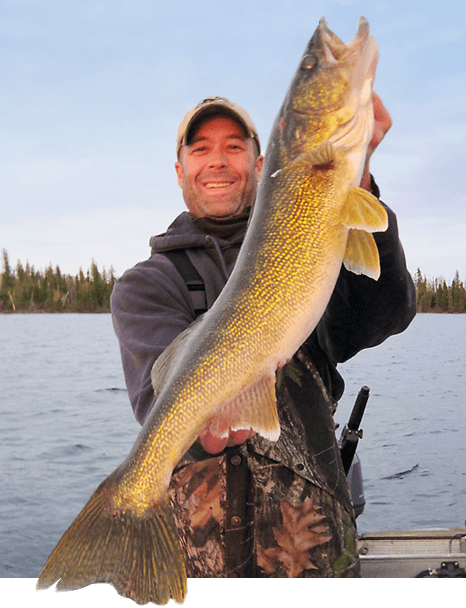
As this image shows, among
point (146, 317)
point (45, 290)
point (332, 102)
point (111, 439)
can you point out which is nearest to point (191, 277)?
point (146, 317)

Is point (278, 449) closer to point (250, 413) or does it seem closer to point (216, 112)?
point (250, 413)

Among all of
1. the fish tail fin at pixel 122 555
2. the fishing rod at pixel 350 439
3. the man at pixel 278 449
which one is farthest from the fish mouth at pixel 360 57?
the fishing rod at pixel 350 439

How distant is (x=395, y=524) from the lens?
26.8 ft

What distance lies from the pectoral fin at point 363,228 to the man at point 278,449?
0.21 metres

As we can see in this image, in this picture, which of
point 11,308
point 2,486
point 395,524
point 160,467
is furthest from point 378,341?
point 11,308

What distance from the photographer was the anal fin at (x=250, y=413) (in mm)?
2025

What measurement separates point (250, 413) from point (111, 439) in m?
12.2

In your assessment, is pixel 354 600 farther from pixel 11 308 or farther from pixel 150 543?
pixel 11 308

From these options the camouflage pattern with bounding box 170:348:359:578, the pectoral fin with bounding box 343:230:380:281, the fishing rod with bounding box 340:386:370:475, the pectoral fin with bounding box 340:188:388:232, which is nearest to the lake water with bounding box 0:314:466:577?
the fishing rod with bounding box 340:386:370:475

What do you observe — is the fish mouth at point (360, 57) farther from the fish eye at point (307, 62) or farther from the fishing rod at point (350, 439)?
the fishing rod at point (350, 439)

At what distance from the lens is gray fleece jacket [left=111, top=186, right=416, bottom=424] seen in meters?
2.46

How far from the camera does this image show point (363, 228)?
204cm

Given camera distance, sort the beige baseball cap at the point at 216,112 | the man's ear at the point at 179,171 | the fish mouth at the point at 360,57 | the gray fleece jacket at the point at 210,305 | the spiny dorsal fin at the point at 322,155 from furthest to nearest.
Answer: the man's ear at the point at 179,171
the beige baseball cap at the point at 216,112
the gray fleece jacket at the point at 210,305
the fish mouth at the point at 360,57
the spiny dorsal fin at the point at 322,155

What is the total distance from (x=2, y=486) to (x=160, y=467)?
9.54 meters
